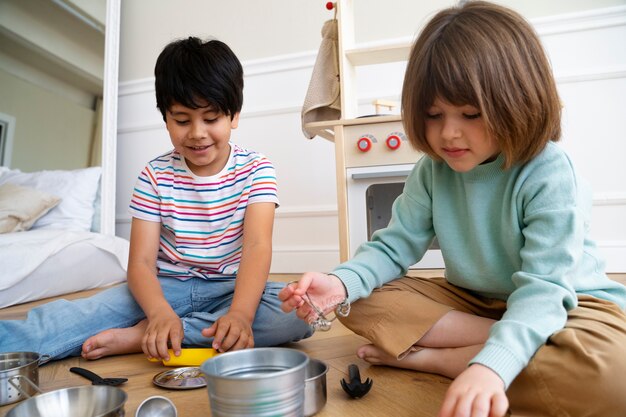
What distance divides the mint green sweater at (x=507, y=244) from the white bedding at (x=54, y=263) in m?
1.33

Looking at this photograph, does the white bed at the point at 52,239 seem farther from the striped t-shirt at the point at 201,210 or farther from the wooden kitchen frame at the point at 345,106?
the wooden kitchen frame at the point at 345,106

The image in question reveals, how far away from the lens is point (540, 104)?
0.75 metres

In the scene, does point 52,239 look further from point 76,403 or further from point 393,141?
point 76,403

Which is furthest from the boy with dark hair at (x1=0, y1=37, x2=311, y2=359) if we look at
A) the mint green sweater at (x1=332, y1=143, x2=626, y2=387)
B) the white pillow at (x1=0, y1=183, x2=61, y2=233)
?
the white pillow at (x1=0, y1=183, x2=61, y2=233)

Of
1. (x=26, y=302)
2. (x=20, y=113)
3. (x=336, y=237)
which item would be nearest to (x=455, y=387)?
(x=26, y=302)

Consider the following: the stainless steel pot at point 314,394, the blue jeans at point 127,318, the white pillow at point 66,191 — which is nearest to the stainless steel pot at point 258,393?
the stainless steel pot at point 314,394

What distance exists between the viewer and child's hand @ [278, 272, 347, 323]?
0.74 metres

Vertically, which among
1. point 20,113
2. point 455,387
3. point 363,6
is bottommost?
point 455,387

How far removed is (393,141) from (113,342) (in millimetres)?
936

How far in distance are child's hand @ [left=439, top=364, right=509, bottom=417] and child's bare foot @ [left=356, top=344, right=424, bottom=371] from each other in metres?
0.32

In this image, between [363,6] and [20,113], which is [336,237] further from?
[20,113]

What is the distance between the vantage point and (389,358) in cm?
88

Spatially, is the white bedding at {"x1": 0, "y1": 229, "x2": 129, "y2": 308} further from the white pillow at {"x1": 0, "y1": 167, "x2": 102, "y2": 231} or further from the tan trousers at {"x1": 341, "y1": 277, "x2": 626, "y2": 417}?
the tan trousers at {"x1": 341, "y1": 277, "x2": 626, "y2": 417}

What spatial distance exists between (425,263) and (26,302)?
134cm
